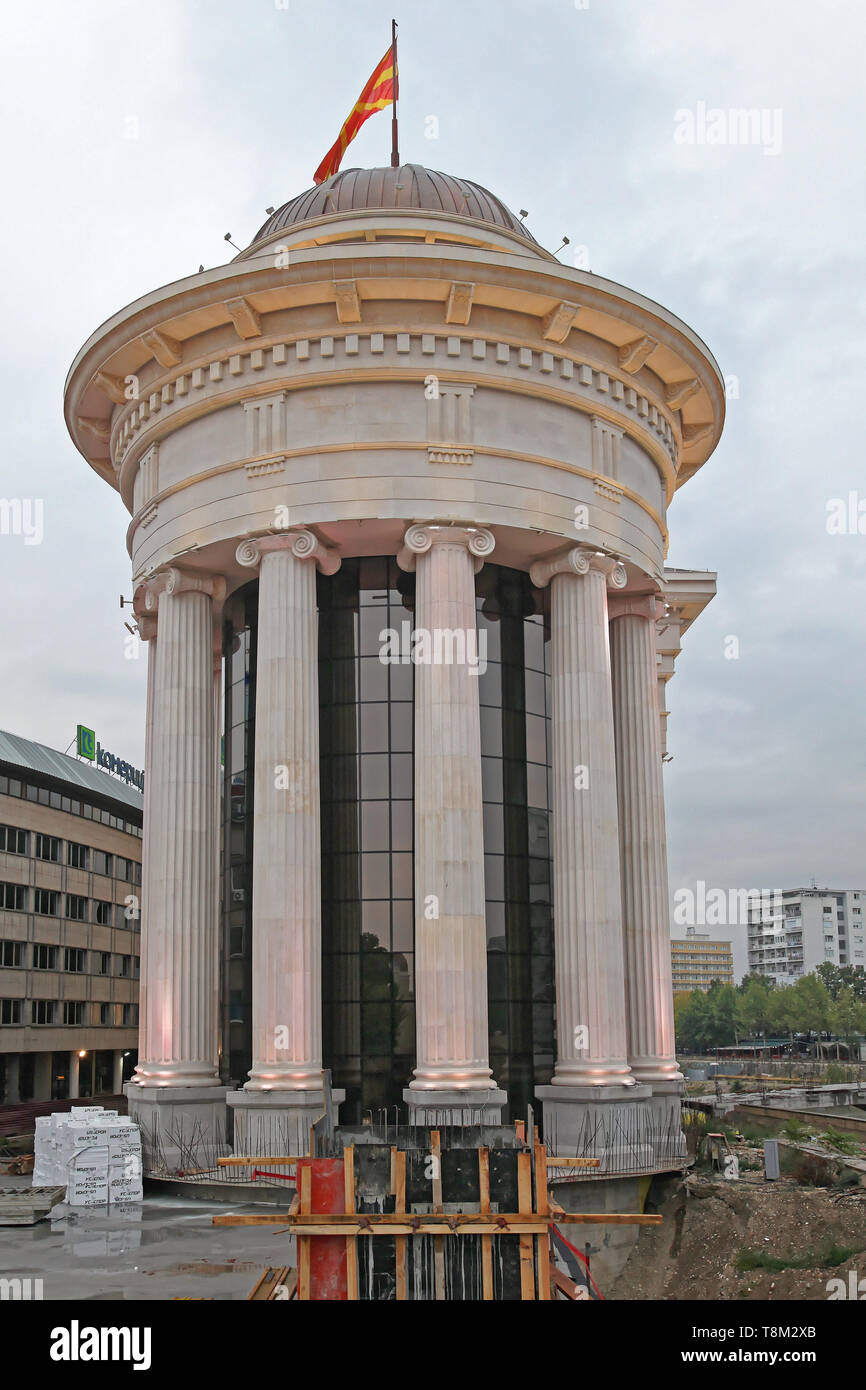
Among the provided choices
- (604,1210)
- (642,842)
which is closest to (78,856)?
(642,842)

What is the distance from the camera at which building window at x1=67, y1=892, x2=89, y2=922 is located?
73.2 meters

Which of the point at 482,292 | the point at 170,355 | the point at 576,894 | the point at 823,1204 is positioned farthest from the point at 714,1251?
the point at 170,355

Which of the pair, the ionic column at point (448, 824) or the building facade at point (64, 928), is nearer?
the ionic column at point (448, 824)

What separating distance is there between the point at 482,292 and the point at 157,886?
57.2ft

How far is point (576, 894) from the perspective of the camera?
32.1 metres

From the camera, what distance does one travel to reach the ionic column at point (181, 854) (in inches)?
1278

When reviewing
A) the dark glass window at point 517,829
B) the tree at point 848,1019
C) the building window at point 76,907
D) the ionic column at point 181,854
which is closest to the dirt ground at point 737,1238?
the dark glass window at point 517,829

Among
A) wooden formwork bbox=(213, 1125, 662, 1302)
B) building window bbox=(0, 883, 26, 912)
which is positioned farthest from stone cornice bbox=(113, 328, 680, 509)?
building window bbox=(0, 883, 26, 912)

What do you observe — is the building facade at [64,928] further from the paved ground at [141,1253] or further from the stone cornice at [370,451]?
the paved ground at [141,1253]

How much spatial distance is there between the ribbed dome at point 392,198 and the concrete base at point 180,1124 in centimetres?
2468

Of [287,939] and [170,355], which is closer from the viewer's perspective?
[287,939]
